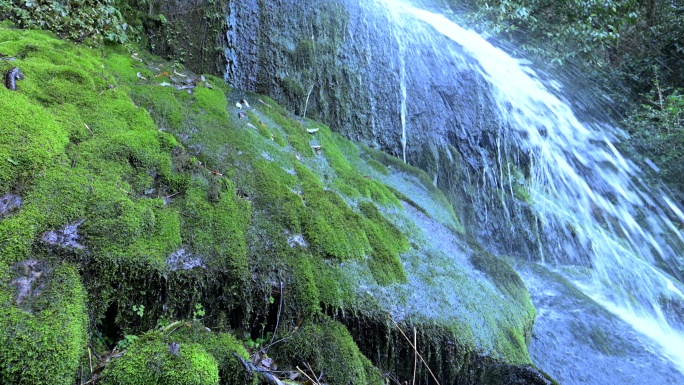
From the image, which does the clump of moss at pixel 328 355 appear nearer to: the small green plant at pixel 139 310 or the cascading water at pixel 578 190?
the small green plant at pixel 139 310

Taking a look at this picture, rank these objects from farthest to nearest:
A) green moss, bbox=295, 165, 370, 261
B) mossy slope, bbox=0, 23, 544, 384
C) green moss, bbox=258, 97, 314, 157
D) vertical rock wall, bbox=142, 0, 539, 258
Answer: vertical rock wall, bbox=142, 0, 539, 258 < green moss, bbox=258, 97, 314, 157 < green moss, bbox=295, 165, 370, 261 < mossy slope, bbox=0, 23, 544, 384

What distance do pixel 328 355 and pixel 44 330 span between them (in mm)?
1746

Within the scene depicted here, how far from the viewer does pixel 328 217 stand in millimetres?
4168

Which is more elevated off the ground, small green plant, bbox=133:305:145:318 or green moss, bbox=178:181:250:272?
green moss, bbox=178:181:250:272

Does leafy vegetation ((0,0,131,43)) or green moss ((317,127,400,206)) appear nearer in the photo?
leafy vegetation ((0,0,131,43))

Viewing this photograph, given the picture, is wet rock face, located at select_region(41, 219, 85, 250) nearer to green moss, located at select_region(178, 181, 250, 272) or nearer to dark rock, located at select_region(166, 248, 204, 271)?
dark rock, located at select_region(166, 248, 204, 271)

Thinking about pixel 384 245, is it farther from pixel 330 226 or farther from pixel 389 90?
pixel 389 90

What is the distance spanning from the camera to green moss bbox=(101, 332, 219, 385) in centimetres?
226

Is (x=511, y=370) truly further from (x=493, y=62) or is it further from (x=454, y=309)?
(x=493, y=62)

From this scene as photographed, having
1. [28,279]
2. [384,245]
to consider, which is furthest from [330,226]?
[28,279]

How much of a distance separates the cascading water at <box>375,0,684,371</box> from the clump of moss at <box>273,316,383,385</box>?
18.8 ft

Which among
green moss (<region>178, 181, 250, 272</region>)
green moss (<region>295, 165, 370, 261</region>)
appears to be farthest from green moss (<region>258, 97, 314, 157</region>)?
green moss (<region>178, 181, 250, 272</region>)

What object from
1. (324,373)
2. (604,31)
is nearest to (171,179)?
(324,373)

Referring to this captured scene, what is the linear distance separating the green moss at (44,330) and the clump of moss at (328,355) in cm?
131
